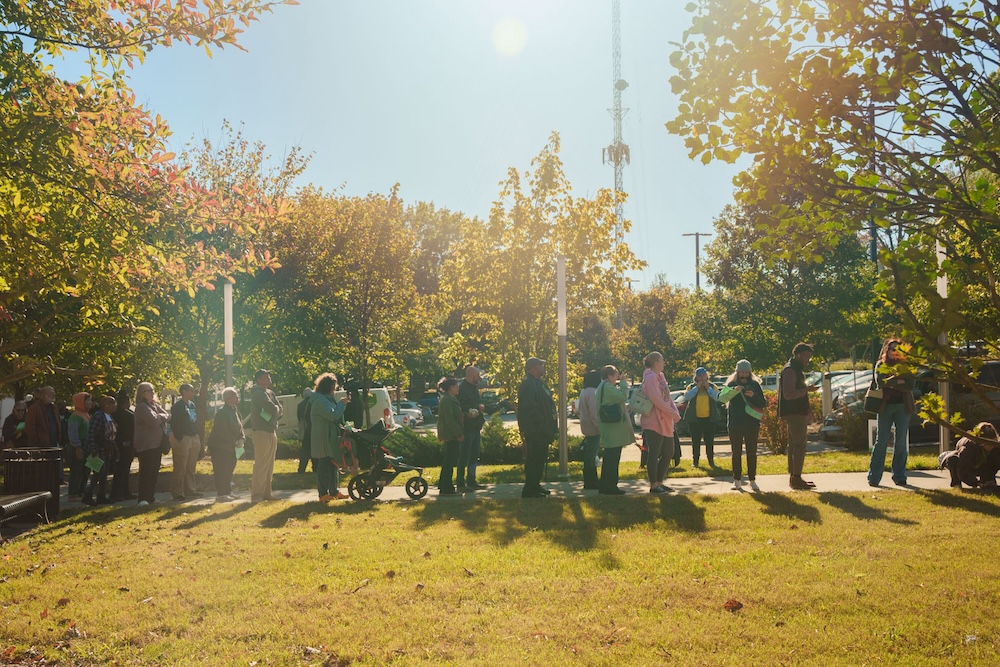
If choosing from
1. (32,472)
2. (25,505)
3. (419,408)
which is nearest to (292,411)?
(32,472)

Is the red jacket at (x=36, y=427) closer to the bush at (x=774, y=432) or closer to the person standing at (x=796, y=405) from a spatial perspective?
the person standing at (x=796, y=405)

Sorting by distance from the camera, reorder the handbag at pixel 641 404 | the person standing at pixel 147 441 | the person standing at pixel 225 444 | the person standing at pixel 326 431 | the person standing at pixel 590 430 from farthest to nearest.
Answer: the person standing at pixel 225 444 < the person standing at pixel 147 441 < the person standing at pixel 590 430 < the person standing at pixel 326 431 < the handbag at pixel 641 404

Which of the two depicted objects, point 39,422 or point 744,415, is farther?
point 39,422

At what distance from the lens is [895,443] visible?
461 inches

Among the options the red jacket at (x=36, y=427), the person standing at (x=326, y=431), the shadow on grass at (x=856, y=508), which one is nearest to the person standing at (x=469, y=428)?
the person standing at (x=326, y=431)

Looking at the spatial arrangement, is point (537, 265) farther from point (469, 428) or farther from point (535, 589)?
point (535, 589)

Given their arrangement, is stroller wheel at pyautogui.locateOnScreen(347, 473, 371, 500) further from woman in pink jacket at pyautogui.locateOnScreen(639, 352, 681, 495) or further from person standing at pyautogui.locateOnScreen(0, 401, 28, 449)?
person standing at pyautogui.locateOnScreen(0, 401, 28, 449)

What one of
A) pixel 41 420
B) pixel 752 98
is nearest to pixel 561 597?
pixel 752 98

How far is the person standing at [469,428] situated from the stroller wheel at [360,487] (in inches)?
61.0

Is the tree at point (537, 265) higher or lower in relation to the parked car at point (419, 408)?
higher

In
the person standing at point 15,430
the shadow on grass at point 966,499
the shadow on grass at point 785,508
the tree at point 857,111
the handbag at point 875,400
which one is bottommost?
the shadow on grass at point 785,508

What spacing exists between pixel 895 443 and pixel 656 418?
313 centimetres

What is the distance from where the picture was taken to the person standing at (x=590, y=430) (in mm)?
13000

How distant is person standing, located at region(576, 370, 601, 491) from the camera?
512 inches
